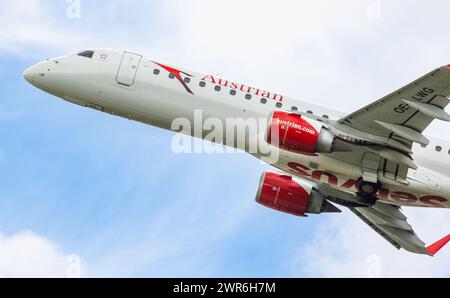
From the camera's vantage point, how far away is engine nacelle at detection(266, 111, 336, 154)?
127 feet

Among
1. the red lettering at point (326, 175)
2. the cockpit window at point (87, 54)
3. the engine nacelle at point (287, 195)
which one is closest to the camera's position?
the red lettering at point (326, 175)

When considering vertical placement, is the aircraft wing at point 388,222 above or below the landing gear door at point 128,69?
below

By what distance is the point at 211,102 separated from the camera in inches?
1647

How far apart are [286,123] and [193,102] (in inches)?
219

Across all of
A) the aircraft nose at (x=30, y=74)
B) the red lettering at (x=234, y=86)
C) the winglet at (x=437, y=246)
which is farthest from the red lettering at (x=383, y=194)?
the aircraft nose at (x=30, y=74)

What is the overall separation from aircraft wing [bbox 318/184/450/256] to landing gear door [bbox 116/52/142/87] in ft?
39.6

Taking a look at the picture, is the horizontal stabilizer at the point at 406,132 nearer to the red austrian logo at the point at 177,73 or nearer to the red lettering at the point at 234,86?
the red lettering at the point at 234,86

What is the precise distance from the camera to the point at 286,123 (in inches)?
1526

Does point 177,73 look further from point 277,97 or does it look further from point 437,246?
point 437,246

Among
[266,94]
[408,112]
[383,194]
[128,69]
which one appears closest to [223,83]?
[266,94]

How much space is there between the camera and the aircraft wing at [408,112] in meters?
36.2

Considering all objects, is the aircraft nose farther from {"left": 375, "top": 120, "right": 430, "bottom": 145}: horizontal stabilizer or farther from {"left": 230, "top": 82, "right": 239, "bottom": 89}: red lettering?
{"left": 375, "top": 120, "right": 430, "bottom": 145}: horizontal stabilizer

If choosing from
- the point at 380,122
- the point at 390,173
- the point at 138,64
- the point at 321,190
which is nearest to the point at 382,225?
the point at 321,190

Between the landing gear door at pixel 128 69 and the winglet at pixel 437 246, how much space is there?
18498 mm
